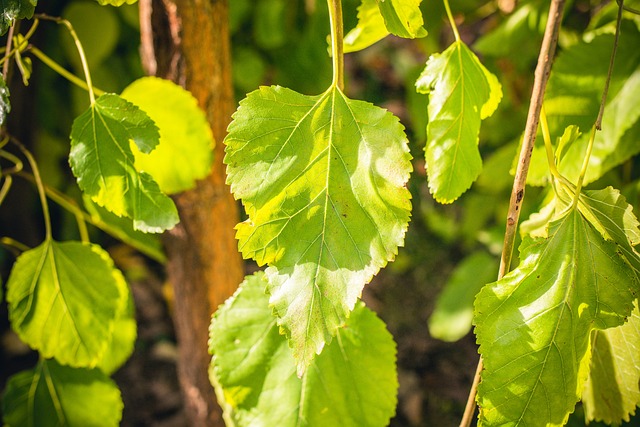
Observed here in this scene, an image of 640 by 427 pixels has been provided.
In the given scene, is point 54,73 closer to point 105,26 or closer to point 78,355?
point 105,26

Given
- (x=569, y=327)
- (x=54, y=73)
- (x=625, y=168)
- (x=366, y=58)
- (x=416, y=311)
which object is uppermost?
(x=366, y=58)

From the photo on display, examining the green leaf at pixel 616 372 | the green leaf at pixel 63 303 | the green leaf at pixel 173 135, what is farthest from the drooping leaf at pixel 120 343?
the green leaf at pixel 616 372

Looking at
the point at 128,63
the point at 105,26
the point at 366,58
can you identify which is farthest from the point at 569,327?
the point at 366,58

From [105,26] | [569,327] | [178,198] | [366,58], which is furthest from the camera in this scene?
[366,58]

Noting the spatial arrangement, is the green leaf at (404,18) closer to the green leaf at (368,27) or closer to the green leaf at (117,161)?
the green leaf at (368,27)

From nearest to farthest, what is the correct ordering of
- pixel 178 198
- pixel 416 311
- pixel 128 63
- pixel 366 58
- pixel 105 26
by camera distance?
1. pixel 178 198
2. pixel 105 26
3. pixel 128 63
4. pixel 416 311
5. pixel 366 58

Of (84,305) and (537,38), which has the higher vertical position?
(537,38)
